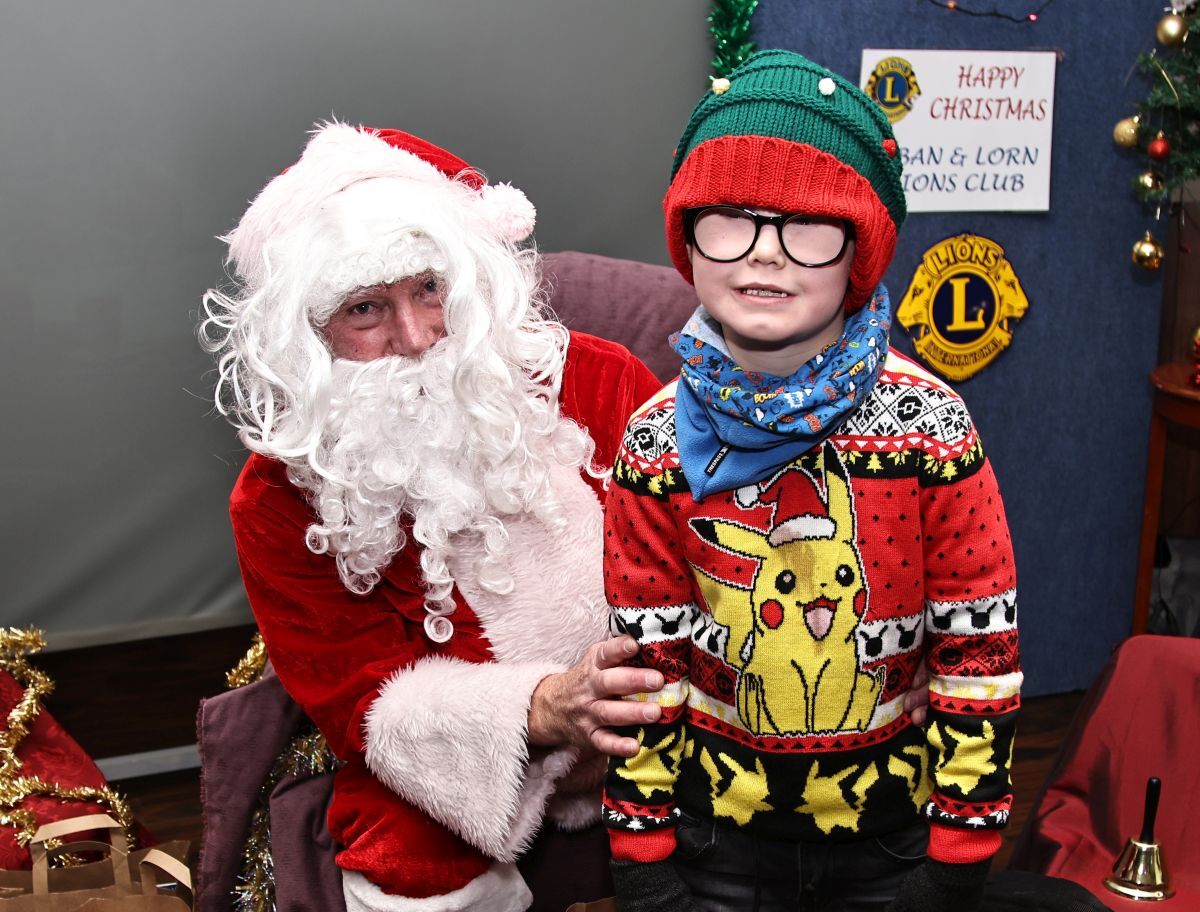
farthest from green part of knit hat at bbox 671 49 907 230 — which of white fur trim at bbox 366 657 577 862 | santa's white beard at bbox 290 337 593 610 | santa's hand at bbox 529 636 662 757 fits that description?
white fur trim at bbox 366 657 577 862

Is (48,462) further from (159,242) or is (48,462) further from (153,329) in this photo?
(159,242)

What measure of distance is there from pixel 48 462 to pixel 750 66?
208 cm

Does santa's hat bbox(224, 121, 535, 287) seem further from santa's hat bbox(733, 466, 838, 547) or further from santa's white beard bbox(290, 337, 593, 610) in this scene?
santa's hat bbox(733, 466, 838, 547)

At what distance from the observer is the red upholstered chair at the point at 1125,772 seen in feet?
5.01

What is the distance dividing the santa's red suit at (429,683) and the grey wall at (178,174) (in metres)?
1.17

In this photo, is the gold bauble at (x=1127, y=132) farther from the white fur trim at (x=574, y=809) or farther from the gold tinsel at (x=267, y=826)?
the gold tinsel at (x=267, y=826)

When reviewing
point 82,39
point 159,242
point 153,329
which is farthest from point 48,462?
point 82,39

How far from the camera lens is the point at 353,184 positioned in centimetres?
149

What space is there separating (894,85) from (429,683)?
1.84 metres

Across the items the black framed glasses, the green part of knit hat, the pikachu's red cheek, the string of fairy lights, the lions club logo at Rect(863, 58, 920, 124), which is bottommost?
the pikachu's red cheek

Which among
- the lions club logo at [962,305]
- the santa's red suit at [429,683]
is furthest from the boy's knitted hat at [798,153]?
the lions club logo at [962,305]

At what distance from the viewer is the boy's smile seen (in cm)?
94

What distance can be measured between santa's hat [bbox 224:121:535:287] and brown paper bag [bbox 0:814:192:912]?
31.2 inches

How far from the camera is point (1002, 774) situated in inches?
38.7
